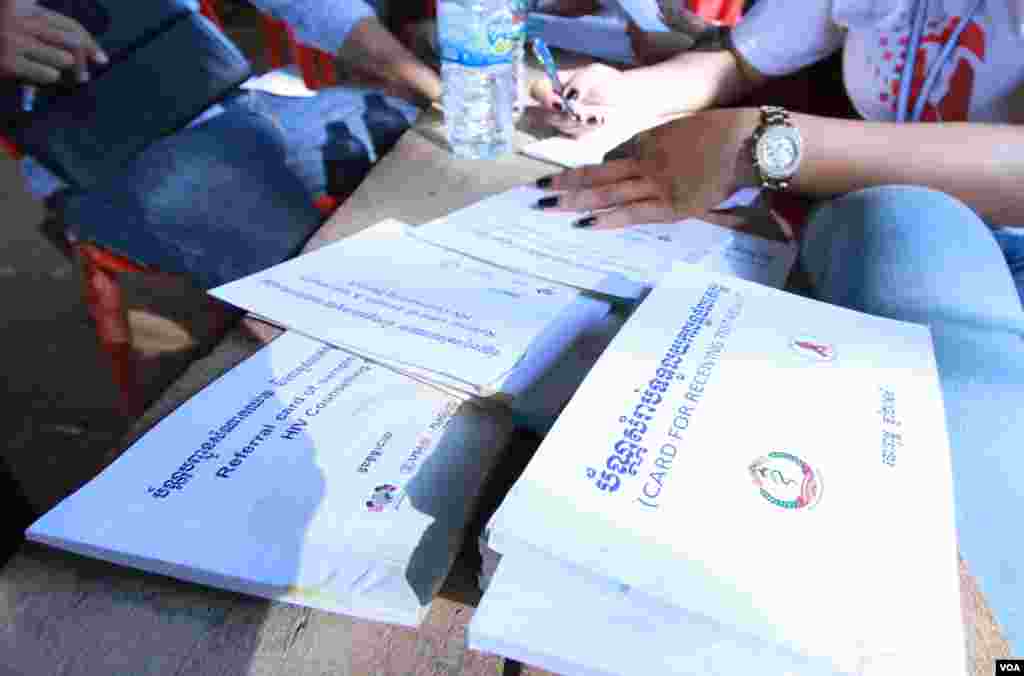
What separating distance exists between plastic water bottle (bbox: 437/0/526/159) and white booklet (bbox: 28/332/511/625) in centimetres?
54

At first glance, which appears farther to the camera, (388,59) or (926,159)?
(388,59)

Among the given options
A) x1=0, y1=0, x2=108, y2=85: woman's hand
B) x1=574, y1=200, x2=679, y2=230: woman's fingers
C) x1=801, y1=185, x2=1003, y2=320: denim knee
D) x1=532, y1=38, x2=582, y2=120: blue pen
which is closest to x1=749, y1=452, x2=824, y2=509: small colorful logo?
x1=801, y1=185, x2=1003, y2=320: denim knee

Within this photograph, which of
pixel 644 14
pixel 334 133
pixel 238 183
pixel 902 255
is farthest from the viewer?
pixel 644 14

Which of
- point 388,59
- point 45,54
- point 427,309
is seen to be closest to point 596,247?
point 427,309

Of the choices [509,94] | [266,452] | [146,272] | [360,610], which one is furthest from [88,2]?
[360,610]

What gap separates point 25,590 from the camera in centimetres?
33

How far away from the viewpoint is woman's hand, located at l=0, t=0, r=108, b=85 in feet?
2.80

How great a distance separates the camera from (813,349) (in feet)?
1.37

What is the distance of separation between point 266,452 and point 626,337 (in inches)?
9.2

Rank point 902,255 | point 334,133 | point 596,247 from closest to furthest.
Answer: point 902,255, point 596,247, point 334,133

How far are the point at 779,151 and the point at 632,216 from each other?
0.19 metres

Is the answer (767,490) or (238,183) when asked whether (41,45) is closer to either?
(238,183)

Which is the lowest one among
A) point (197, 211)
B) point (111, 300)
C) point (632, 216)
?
point (111, 300)

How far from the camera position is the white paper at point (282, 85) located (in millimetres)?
1245
